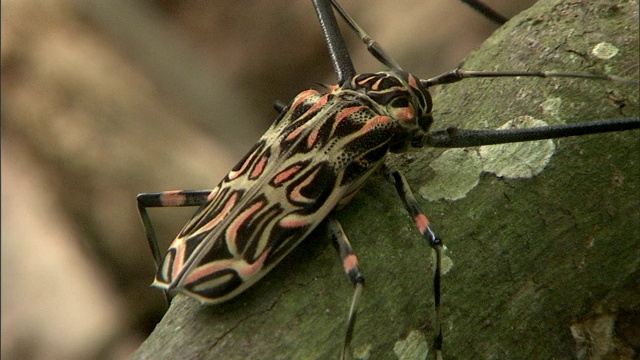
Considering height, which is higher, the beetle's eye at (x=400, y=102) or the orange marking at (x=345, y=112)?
the orange marking at (x=345, y=112)

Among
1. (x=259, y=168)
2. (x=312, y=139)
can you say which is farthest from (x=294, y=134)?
(x=259, y=168)

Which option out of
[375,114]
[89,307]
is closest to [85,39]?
[89,307]

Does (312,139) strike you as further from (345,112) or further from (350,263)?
Result: (350,263)

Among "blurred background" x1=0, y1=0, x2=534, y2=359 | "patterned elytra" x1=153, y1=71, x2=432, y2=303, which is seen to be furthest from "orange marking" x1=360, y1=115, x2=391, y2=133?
"blurred background" x1=0, y1=0, x2=534, y2=359

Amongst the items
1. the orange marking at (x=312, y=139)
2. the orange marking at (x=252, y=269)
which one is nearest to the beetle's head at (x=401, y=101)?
the orange marking at (x=312, y=139)

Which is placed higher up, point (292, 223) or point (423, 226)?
point (292, 223)

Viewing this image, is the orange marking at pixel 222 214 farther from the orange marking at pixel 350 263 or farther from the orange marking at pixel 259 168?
the orange marking at pixel 350 263
